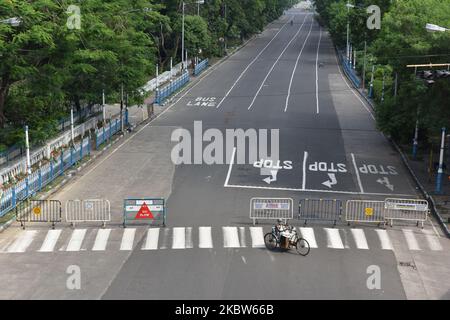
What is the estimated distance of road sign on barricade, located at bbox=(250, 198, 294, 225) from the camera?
27125 mm

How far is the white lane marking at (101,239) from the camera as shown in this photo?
24211 mm

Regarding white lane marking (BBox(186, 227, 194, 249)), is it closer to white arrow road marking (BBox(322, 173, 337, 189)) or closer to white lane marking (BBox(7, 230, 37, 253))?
white lane marking (BBox(7, 230, 37, 253))

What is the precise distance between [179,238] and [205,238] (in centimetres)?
99

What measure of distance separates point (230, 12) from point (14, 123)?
227ft

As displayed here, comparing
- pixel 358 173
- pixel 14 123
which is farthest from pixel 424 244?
pixel 14 123

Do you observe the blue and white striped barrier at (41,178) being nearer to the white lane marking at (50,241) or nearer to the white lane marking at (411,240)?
the white lane marking at (50,241)

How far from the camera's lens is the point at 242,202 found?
1185 inches

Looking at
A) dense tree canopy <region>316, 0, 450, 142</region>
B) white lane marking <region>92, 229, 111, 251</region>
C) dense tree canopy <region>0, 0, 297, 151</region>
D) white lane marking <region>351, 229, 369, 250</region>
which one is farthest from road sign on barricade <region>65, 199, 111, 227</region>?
dense tree canopy <region>316, 0, 450, 142</region>

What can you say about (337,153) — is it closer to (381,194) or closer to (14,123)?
(381,194)

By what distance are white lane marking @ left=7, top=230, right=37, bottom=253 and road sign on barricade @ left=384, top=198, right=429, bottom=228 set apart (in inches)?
553

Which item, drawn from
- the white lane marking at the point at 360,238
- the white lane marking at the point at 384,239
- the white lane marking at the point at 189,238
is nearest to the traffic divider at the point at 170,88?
the white lane marking at the point at 189,238

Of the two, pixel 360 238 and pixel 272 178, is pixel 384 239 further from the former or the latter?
pixel 272 178

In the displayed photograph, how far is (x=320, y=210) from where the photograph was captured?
2886 centimetres
